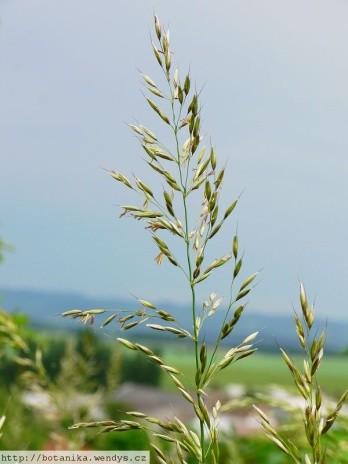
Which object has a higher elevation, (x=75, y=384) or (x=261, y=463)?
(x=75, y=384)

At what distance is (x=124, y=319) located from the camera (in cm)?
147

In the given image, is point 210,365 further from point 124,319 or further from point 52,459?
point 52,459

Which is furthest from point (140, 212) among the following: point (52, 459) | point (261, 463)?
point (261, 463)

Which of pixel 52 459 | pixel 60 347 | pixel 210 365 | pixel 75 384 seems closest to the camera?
pixel 210 365

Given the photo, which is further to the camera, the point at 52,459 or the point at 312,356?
the point at 52,459

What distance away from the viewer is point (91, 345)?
3.80 metres

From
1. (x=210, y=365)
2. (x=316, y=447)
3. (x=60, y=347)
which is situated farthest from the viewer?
(x=60, y=347)

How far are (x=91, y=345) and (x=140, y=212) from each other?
233 centimetres

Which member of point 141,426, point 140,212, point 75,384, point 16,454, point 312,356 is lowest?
point 75,384

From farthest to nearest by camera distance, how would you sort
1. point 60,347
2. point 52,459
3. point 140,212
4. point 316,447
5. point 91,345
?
1. point 60,347
2. point 91,345
3. point 52,459
4. point 140,212
5. point 316,447

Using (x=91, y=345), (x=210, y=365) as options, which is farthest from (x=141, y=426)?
(x=91, y=345)

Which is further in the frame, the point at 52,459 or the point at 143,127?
the point at 52,459

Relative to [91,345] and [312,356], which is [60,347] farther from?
[312,356]

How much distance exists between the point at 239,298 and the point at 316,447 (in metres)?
0.26
